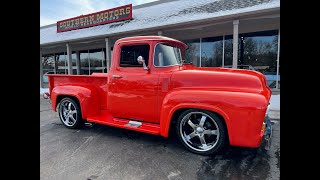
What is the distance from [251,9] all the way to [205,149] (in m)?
7.28

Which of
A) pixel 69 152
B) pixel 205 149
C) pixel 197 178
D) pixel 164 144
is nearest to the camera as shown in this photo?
pixel 197 178

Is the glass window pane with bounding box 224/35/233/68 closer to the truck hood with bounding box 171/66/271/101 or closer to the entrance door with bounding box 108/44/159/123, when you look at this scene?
the truck hood with bounding box 171/66/271/101

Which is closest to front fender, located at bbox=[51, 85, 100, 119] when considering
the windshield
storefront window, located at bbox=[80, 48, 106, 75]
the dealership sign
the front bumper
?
the windshield

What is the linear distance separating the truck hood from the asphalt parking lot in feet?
3.51

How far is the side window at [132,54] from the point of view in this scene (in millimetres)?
4180

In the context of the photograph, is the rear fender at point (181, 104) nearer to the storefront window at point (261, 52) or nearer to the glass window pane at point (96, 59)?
the storefront window at point (261, 52)

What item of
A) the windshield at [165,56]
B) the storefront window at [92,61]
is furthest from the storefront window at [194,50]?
the windshield at [165,56]

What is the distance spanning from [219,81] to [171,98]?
85cm

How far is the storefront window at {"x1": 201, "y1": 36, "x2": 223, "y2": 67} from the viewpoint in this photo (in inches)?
464
